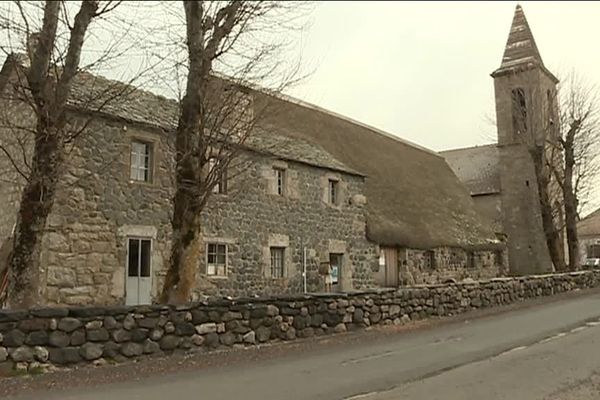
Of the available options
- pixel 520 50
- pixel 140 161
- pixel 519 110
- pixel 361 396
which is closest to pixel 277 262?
pixel 140 161

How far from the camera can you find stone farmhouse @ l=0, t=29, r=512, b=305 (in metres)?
14.5

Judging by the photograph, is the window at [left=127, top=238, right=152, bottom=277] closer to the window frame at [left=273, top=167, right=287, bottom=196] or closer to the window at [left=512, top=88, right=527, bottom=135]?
the window frame at [left=273, top=167, right=287, bottom=196]

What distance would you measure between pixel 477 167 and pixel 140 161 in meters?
33.4

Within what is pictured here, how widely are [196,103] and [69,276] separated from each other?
17.8 feet

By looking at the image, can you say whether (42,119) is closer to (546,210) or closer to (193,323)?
(193,323)

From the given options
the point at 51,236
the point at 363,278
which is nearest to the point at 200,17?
the point at 51,236

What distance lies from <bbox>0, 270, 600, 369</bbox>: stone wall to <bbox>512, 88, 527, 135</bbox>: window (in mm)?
20627

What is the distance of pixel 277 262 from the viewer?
66.4 ft

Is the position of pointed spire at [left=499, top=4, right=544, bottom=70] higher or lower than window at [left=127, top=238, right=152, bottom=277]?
higher

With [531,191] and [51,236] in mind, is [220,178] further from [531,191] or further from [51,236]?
[531,191]

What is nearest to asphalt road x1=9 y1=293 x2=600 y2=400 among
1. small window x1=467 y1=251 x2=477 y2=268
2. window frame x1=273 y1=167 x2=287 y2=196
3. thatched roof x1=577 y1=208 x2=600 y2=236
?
window frame x1=273 y1=167 x2=287 y2=196

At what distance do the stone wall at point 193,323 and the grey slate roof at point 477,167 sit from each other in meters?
25.5

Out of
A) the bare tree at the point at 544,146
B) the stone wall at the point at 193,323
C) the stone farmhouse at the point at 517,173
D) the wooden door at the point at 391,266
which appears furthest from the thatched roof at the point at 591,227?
the stone wall at the point at 193,323

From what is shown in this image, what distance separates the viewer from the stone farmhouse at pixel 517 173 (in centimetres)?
3784
